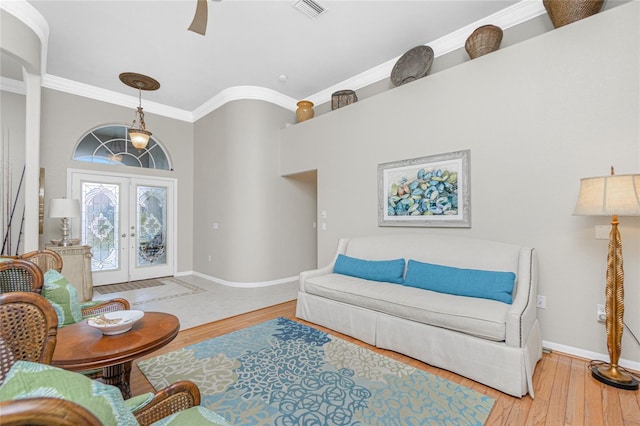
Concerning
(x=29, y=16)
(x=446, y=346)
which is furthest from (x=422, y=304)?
(x=29, y=16)

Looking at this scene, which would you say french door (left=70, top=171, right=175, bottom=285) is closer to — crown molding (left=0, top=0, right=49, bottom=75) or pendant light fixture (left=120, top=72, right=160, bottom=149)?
pendant light fixture (left=120, top=72, right=160, bottom=149)

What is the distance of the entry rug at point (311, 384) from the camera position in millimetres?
1790

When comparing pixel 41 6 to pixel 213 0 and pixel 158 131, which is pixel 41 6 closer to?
pixel 213 0

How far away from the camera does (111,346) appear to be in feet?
5.05

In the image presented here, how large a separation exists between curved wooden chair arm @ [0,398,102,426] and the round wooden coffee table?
1101 millimetres

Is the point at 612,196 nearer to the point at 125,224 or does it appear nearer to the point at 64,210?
the point at 64,210

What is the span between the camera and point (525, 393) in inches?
78.0

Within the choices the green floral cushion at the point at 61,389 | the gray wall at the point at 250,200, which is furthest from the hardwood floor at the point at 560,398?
the gray wall at the point at 250,200

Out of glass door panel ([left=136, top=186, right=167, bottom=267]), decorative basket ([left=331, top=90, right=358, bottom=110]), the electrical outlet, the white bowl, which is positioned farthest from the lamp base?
glass door panel ([left=136, top=186, right=167, bottom=267])

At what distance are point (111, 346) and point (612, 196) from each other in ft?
10.7

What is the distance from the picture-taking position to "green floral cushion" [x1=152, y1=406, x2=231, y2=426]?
109 centimetres

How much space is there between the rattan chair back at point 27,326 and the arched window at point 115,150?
510 centimetres

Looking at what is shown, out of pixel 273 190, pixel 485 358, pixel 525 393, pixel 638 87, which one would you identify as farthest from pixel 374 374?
pixel 273 190

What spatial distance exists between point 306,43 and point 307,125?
132cm
